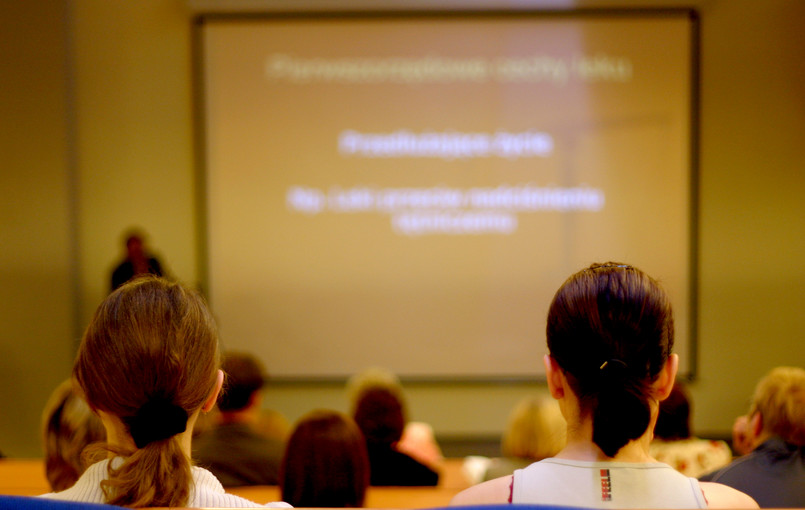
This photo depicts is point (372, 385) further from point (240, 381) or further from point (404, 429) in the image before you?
point (240, 381)

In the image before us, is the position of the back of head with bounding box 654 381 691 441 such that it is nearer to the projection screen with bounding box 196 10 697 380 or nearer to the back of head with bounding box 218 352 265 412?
the back of head with bounding box 218 352 265 412

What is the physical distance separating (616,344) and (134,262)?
411cm

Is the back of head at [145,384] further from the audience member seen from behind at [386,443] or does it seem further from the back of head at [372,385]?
the back of head at [372,385]

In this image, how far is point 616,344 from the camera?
108 cm

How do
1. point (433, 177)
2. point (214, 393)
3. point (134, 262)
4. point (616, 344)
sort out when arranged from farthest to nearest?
point (433, 177)
point (134, 262)
point (214, 393)
point (616, 344)

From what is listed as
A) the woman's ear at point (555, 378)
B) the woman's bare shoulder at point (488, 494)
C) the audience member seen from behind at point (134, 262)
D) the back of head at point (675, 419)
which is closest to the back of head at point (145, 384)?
the woman's bare shoulder at point (488, 494)

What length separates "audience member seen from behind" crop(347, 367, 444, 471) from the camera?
2.75 m

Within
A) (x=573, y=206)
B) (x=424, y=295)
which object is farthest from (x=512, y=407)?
(x=573, y=206)

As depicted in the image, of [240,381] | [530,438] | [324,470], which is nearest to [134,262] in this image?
[240,381]

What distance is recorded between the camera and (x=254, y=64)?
4898 millimetres

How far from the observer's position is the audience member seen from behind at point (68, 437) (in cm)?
179

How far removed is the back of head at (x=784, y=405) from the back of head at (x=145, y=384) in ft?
4.99

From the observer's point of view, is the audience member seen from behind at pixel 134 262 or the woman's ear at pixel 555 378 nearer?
the woman's ear at pixel 555 378

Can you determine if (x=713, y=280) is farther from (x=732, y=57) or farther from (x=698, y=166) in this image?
(x=732, y=57)
